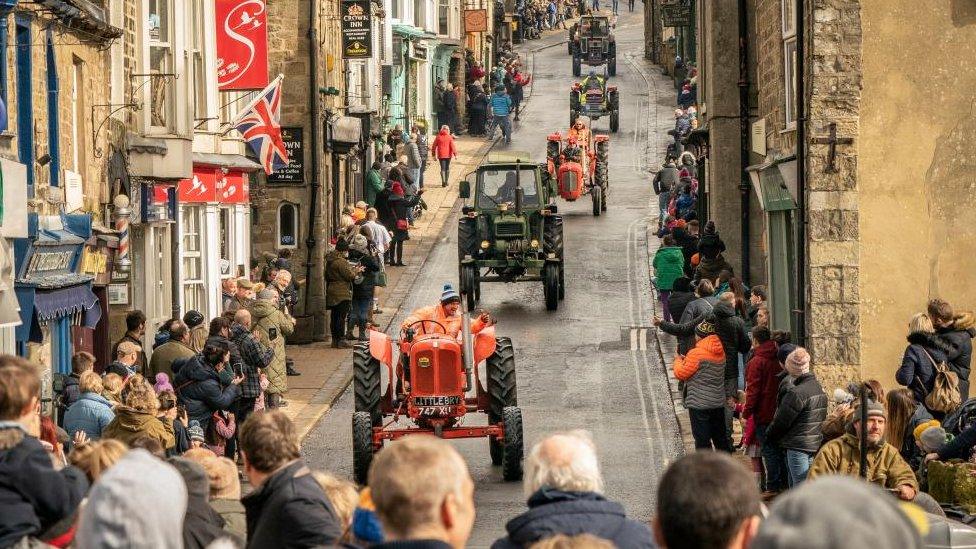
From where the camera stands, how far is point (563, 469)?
6348 mm

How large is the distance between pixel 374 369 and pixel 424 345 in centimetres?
92

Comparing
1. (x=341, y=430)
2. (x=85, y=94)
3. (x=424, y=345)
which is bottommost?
(x=341, y=430)

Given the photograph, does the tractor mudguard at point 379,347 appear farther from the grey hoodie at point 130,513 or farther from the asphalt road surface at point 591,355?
the grey hoodie at point 130,513

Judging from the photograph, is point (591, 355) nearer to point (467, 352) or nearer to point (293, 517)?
point (467, 352)

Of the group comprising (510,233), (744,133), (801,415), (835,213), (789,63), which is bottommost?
(801,415)

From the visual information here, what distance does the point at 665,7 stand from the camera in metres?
41.6

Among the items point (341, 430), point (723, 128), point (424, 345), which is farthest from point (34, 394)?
point (723, 128)

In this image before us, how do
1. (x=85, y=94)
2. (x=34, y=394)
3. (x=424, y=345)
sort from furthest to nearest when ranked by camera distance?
(x=85, y=94) < (x=424, y=345) < (x=34, y=394)

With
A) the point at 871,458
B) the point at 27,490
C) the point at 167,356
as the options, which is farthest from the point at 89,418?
the point at 27,490

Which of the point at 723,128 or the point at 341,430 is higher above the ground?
the point at 723,128

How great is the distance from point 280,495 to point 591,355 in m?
18.6

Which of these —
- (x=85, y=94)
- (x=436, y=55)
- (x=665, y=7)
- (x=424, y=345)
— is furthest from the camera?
(x=436, y=55)

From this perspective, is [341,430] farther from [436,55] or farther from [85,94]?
[436,55]

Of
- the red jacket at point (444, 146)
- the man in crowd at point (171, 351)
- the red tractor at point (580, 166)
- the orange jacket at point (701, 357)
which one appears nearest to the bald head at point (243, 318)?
the man in crowd at point (171, 351)
